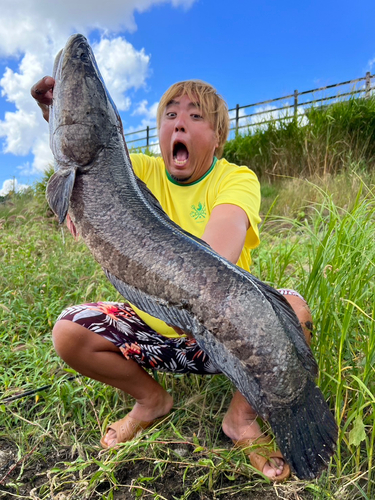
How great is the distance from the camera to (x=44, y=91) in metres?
2.00

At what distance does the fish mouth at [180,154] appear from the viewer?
89.2 inches

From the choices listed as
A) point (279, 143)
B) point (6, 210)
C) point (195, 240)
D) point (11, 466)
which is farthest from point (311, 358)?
point (279, 143)

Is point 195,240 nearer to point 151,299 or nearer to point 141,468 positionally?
point 151,299

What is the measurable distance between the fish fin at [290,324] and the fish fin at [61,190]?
0.76 metres

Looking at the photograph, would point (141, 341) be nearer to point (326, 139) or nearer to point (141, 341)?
point (141, 341)

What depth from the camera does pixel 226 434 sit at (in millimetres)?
2137

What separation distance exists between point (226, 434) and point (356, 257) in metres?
1.22

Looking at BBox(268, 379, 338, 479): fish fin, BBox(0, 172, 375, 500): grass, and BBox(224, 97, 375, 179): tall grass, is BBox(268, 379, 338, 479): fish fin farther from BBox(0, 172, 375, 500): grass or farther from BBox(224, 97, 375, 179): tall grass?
BBox(224, 97, 375, 179): tall grass

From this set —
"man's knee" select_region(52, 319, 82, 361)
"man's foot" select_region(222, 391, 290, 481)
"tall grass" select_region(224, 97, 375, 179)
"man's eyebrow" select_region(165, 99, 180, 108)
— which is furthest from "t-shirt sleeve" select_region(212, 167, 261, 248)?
"tall grass" select_region(224, 97, 375, 179)

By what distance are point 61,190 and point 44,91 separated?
670 mm

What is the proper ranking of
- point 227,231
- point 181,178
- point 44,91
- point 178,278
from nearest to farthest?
1. point 178,278
2. point 227,231
3. point 44,91
4. point 181,178

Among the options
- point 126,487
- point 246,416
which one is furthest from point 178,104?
point 126,487

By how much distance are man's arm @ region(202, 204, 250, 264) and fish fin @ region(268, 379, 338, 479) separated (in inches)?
25.6

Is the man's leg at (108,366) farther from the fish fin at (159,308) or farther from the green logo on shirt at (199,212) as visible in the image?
the green logo on shirt at (199,212)
